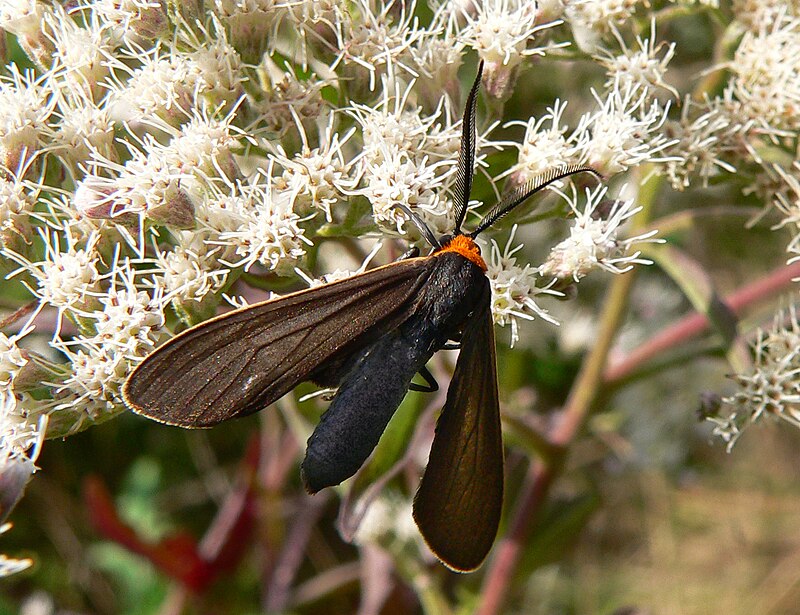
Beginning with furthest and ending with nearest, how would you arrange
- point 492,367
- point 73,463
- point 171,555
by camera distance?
point 73,463 → point 171,555 → point 492,367

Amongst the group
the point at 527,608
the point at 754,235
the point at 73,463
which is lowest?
the point at 527,608

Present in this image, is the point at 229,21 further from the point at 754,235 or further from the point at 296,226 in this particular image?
the point at 754,235

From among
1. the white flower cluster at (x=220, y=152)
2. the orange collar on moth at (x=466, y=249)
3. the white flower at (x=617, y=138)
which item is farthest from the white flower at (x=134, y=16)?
the white flower at (x=617, y=138)

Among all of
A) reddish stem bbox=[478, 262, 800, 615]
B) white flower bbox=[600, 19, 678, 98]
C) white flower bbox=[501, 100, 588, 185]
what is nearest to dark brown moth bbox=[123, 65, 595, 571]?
white flower bbox=[501, 100, 588, 185]

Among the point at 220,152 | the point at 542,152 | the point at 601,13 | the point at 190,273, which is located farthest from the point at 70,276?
the point at 601,13

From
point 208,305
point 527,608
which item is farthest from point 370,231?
point 527,608

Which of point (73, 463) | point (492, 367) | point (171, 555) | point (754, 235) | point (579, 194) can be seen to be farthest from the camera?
point (754, 235)

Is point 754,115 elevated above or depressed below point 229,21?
below

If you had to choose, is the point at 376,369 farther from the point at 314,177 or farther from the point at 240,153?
the point at 240,153

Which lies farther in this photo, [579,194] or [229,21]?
[579,194]
